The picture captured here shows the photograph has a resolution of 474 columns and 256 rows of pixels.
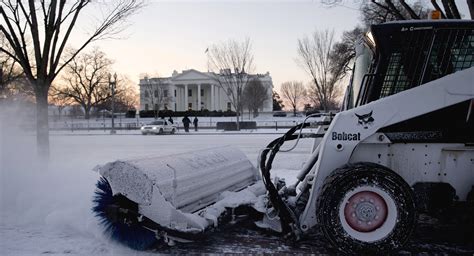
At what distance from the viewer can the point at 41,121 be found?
962cm

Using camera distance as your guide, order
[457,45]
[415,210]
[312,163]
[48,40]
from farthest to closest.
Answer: [48,40] → [312,163] → [457,45] → [415,210]

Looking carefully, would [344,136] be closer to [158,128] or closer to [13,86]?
[13,86]

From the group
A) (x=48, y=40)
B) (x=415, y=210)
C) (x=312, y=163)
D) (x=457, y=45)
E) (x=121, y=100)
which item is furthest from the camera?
(x=121, y=100)

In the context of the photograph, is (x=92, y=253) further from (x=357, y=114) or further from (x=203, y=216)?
(x=357, y=114)

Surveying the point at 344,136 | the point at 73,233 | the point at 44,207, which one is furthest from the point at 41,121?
the point at 344,136

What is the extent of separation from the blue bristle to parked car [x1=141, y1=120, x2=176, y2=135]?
1355 inches

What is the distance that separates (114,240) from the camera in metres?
4.77

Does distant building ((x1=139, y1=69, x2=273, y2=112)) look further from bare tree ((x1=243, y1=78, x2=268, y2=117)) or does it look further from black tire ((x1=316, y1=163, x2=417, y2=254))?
black tire ((x1=316, y1=163, x2=417, y2=254))

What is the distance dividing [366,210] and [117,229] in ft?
8.49

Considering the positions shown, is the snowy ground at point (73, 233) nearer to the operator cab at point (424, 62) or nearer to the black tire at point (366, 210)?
the black tire at point (366, 210)

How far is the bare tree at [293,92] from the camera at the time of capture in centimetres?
9830

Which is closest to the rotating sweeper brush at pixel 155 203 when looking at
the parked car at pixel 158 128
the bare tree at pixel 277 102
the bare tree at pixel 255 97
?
the parked car at pixel 158 128

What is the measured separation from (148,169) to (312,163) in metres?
1.96

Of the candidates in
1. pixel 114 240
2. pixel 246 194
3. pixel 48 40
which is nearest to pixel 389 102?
pixel 246 194
